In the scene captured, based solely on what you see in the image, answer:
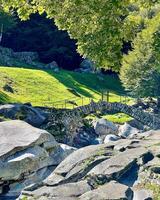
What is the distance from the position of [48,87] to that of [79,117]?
30686 mm

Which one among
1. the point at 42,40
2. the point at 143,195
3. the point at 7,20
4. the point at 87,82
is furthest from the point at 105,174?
the point at 42,40

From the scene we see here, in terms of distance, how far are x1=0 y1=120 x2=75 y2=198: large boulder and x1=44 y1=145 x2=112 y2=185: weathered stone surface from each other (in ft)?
24.8

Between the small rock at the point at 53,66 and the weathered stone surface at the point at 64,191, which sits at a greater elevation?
the weathered stone surface at the point at 64,191

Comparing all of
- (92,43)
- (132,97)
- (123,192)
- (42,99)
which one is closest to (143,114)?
(42,99)

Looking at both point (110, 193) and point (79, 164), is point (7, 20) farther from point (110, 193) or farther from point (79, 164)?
point (110, 193)

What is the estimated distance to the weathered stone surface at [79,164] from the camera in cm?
2558

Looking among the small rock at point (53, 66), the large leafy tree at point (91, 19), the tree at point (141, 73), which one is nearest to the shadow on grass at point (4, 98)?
the tree at point (141, 73)

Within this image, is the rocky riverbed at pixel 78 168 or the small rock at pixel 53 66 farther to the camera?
the small rock at pixel 53 66

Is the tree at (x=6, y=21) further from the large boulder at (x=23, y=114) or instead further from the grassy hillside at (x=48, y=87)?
the large boulder at (x=23, y=114)

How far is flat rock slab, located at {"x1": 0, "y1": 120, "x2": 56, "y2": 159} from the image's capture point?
34.8 m

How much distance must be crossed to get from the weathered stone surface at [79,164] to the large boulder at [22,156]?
756 centimetres

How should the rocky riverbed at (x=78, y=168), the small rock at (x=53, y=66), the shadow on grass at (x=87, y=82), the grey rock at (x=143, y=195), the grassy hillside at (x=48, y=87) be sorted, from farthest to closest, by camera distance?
the small rock at (x=53, y=66) → the shadow on grass at (x=87, y=82) → the grassy hillside at (x=48, y=87) → the rocky riverbed at (x=78, y=168) → the grey rock at (x=143, y=195)

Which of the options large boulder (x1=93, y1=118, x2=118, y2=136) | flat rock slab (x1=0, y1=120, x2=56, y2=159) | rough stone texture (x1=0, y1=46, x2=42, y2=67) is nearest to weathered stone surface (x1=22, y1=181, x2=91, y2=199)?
flat rock slab (x1=0, y1=120, x2=56, y2=159)

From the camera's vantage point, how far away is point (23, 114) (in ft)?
177
